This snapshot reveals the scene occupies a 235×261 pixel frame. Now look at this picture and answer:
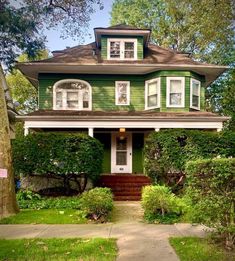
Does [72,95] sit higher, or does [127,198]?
[72,95]

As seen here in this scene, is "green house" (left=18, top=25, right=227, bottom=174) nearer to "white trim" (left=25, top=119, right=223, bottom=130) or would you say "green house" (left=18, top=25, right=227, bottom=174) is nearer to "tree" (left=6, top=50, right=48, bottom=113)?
"white trim" (left=25, top=119, right=223, bottom=130)

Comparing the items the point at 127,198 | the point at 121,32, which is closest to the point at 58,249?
the point at 127,198

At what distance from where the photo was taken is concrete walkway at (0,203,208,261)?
599 cm

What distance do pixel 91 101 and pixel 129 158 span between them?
3487mm

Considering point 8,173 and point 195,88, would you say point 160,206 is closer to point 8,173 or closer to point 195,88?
point 8,173

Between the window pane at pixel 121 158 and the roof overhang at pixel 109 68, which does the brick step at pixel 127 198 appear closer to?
the window pane at pixel 121 158

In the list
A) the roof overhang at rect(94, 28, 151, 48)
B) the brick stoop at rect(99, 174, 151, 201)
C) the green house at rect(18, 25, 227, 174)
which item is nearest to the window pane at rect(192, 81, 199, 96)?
the green house at rect(18, 25, 227, 174)

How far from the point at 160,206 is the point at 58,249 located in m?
3.73

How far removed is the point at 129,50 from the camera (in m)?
17.9

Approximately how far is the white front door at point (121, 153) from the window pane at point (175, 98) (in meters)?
2.75

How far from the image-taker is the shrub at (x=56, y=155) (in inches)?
479

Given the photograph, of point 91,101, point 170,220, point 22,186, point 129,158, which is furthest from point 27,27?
point 170,220

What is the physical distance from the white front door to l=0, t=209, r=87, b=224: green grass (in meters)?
7.00

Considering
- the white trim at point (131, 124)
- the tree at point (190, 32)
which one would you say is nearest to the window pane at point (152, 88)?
the white trim at point (131, 124)
